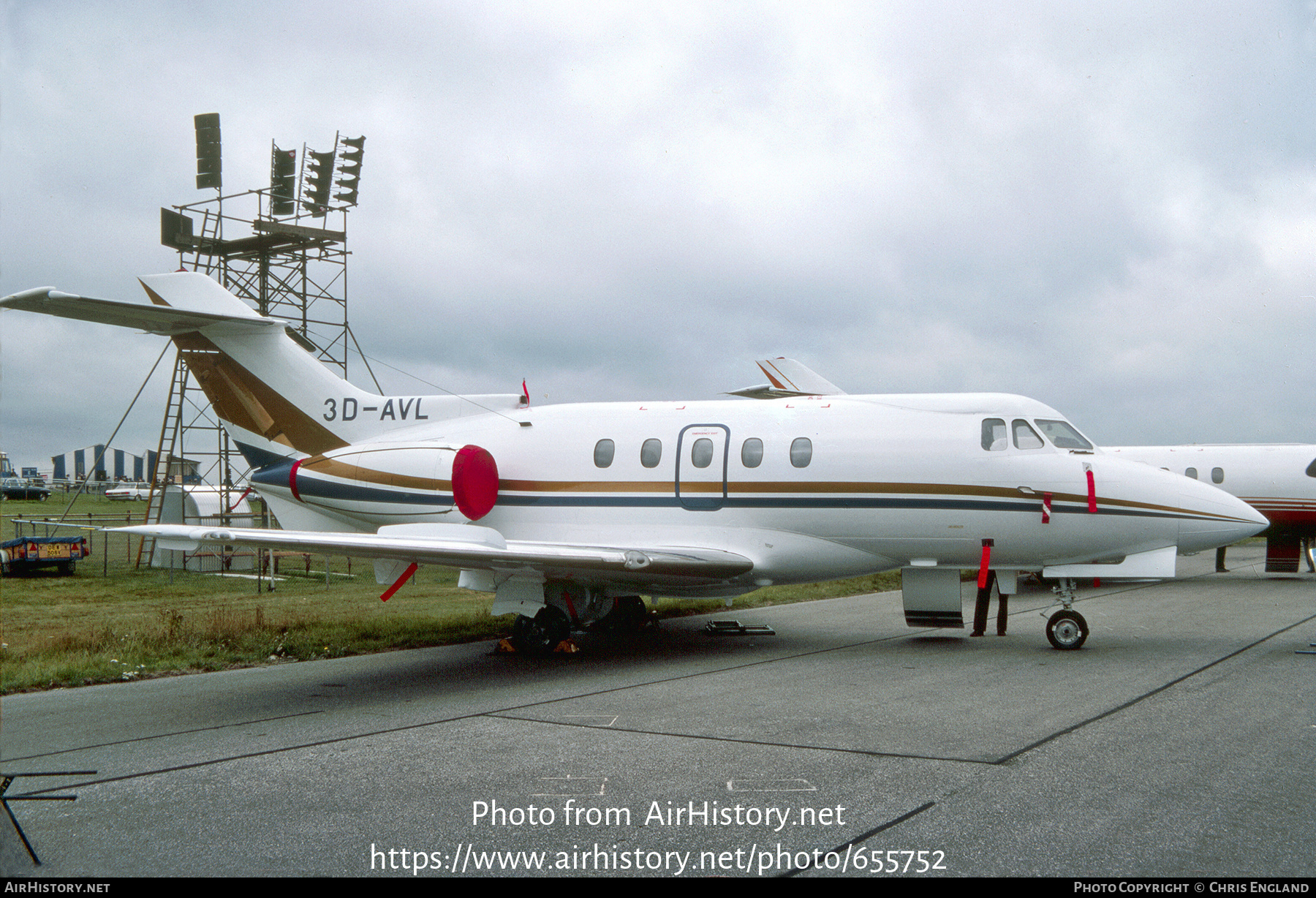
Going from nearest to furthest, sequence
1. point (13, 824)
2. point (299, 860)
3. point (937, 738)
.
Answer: point (13, 824) → point (299, 860) → point (937, 738)

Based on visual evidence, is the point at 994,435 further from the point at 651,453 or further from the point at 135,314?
the point at 135,314

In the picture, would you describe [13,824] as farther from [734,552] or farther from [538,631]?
[734,552]

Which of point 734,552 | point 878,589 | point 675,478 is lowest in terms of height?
point 878,589

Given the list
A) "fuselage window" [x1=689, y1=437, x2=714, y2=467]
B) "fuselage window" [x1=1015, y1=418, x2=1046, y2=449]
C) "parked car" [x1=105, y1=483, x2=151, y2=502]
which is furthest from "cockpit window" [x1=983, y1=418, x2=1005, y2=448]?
"parked car" [x1=105, y1=483, x2=151, y2=502]

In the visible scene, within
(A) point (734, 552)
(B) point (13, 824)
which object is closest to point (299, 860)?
(B) point (13, 824)

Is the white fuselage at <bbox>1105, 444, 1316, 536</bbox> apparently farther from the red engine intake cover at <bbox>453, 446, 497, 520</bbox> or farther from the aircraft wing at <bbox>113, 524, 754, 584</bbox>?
the red engine intake cover at <bbox>453, 446, 497, 520</bbox>

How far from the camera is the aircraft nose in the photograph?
11.1 meters

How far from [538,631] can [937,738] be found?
6.18 meters

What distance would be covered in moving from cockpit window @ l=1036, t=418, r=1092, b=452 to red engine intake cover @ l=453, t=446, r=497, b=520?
727cm

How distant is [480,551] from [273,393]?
639cm

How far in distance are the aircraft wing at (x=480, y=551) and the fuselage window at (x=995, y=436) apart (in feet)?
10.8

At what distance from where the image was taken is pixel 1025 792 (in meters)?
5.42

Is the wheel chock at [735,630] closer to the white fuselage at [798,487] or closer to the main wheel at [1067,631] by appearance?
the white fuselage at [798,487]
